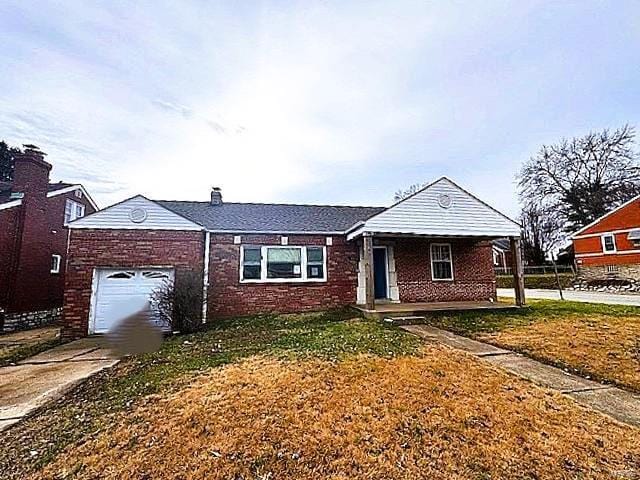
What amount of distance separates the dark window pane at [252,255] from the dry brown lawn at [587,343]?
743 centimetres

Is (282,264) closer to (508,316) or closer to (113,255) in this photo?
(113,255)

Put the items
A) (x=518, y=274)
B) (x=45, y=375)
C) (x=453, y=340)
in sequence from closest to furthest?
1. (x=45, y=375)
2. (x=453, y=340)
3. (x=518, y=274)

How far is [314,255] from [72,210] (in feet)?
40.9

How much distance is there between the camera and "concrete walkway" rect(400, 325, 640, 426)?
402cm

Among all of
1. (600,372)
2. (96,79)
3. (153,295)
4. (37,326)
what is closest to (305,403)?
(600,372)

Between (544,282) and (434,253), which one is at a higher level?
(434,253)

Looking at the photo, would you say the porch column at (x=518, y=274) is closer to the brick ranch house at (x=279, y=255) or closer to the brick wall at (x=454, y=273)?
the brick ranch house at (x=279, y=255)

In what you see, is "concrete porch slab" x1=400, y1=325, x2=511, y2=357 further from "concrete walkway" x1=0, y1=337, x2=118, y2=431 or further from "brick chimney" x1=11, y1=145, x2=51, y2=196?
"brick chimney" x1=11, y1=145, x2=51, y2=196

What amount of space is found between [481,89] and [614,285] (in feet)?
65.9

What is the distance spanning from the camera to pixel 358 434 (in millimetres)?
3408

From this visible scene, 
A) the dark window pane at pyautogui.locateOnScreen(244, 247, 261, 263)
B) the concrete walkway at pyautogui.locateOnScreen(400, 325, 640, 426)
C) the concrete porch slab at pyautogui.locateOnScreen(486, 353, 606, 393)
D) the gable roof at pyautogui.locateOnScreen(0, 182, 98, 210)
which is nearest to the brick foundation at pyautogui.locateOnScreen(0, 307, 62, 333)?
the gable roof at pyautogui.locateOnScreen(0, 182, 98, 210)

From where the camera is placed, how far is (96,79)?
9523 millimetres

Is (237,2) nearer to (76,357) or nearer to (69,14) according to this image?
(69,14)

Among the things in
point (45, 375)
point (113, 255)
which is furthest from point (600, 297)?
point (45, 375)
